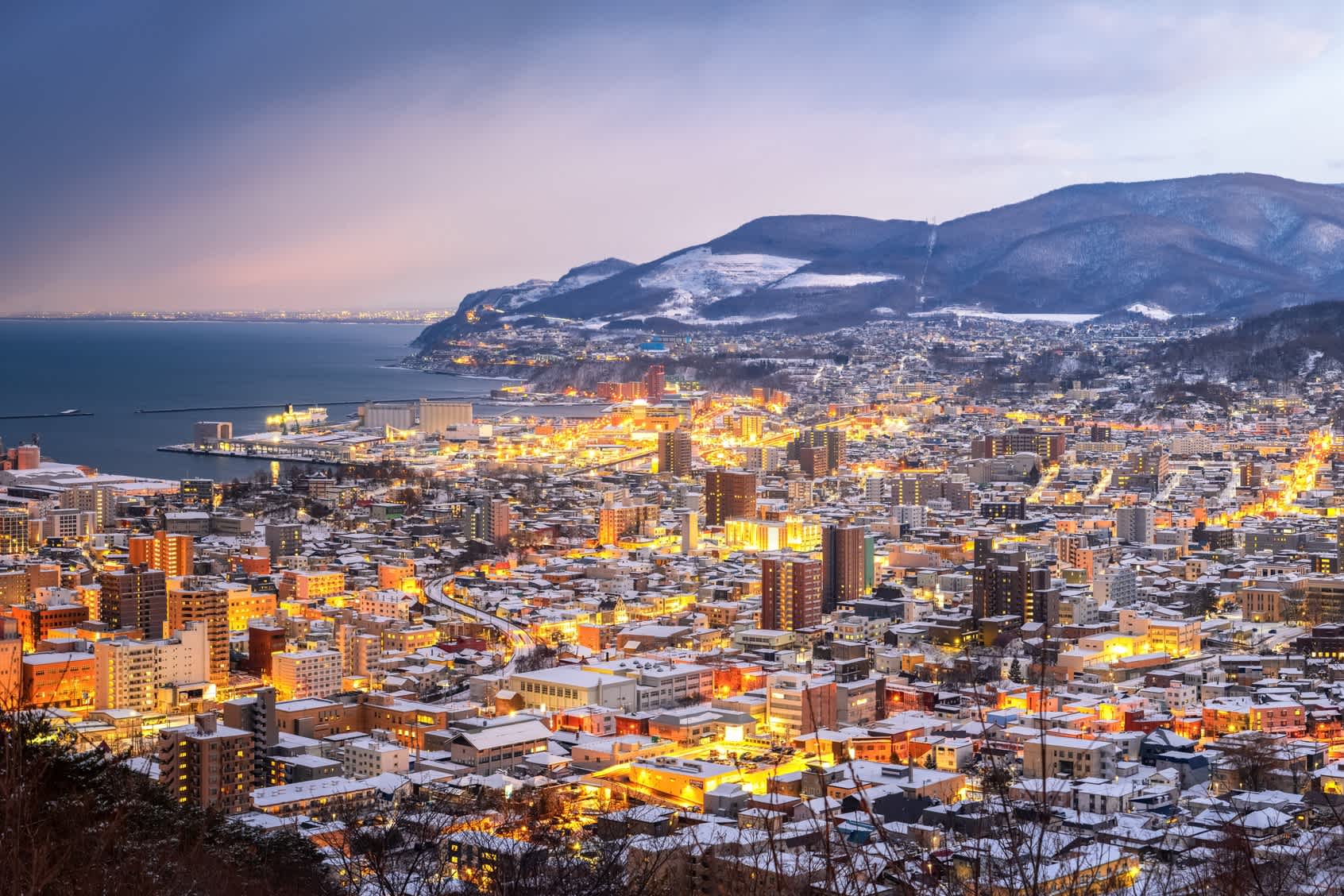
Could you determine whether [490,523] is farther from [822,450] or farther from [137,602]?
[822,450]

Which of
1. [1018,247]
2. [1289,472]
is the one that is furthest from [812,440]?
[1018,247]

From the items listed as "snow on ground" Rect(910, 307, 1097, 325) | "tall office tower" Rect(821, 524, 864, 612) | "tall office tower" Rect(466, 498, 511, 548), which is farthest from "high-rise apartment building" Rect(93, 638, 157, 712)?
"snow on ground" Rect(910, 307, 1097, 325)

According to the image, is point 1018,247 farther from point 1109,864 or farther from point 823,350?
point 1109,864

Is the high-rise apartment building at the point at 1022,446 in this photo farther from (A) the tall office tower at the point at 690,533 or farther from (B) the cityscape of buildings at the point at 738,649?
(A) the tall office tower at the point at 690,533

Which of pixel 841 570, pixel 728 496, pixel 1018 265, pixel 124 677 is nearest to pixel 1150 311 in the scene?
pixel 1018 265

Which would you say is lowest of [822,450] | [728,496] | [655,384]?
[728,496]
